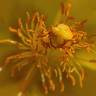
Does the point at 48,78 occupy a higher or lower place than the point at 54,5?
lower

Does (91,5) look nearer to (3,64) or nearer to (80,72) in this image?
(80,72)

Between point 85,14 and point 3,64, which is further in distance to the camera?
point 85,14

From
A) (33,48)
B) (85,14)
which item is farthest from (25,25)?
(85,14)

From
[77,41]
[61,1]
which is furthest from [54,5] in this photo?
[77,41]

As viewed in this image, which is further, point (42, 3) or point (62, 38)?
point (42, 3)

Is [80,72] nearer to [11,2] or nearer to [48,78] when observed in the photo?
[48,78]

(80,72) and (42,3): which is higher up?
(42,3)
